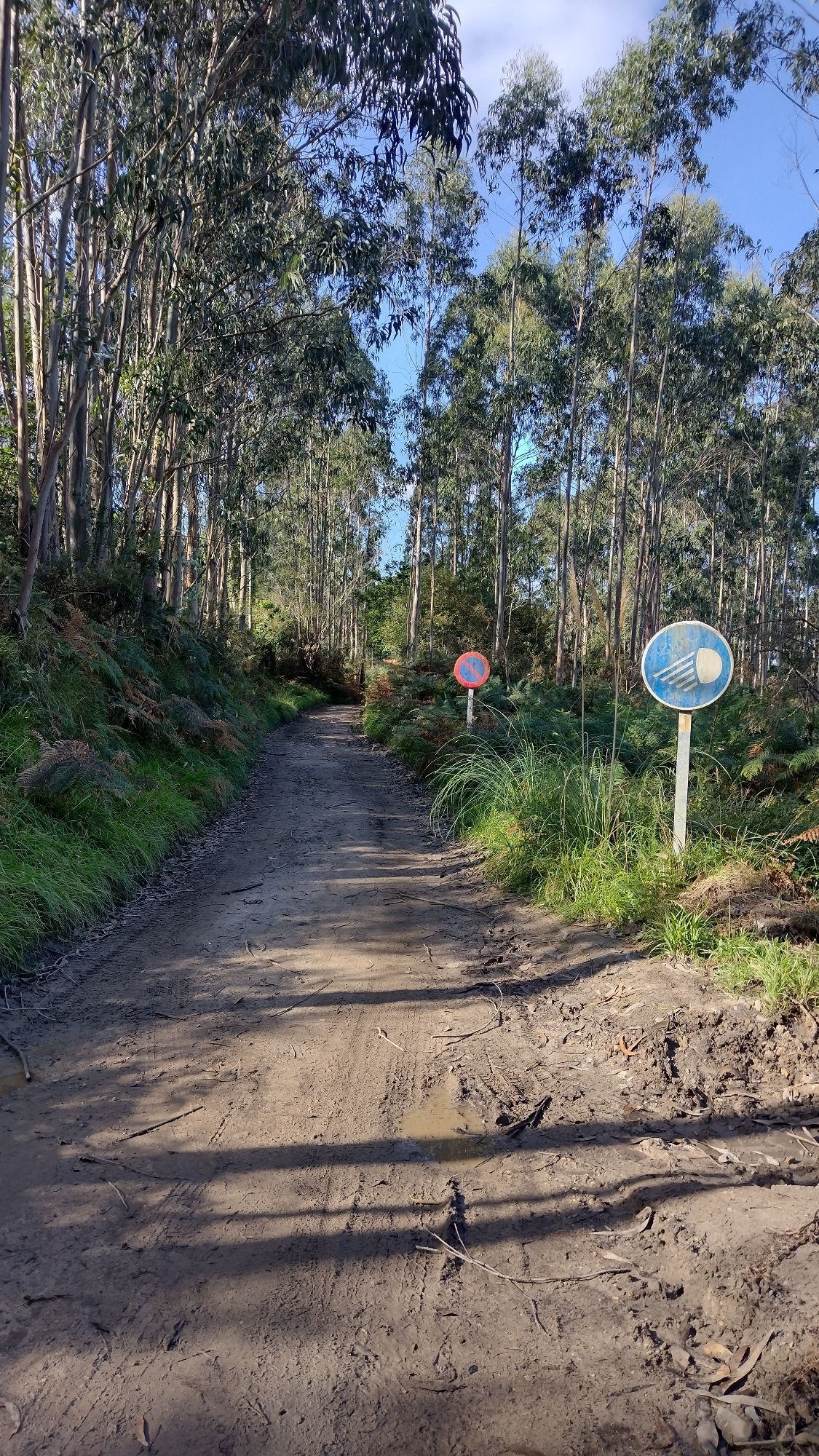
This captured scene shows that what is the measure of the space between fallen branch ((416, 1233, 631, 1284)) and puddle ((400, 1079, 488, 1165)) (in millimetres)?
553

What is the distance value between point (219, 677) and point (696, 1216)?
16.8m

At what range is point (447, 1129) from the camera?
3.82 metres

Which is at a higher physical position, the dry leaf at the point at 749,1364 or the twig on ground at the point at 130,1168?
the twig on ground at the point at 130,1168

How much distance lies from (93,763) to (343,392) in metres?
10.7

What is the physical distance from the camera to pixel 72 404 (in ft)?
31.2

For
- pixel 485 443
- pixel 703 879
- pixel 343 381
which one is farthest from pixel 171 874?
pixel 485 443

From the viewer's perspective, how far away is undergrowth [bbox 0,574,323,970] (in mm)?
6137

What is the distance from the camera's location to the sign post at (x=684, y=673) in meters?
5.81

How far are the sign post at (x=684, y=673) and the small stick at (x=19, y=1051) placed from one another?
4.12 meters

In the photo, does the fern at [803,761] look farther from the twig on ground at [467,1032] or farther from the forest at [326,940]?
the twig on ground at [467,1032]

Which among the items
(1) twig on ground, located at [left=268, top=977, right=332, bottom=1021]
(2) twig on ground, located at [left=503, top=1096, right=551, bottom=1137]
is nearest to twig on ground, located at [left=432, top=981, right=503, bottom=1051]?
(2) twig on ground, located at [left=503, top=1096, right=551, bottom=1137]

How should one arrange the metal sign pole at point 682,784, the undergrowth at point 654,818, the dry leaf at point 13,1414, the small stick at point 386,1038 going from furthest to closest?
the metal sign pole at point 682,784 < the undergrowth at point 654,818 < the small stick at point 386,1038 < the dry leaf at point 13,1414

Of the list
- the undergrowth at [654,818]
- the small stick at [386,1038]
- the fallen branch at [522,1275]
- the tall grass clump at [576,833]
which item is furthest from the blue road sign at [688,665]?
the fallen branch at [522,1275]

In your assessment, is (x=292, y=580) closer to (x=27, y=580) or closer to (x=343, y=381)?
(x=343, y=381)
